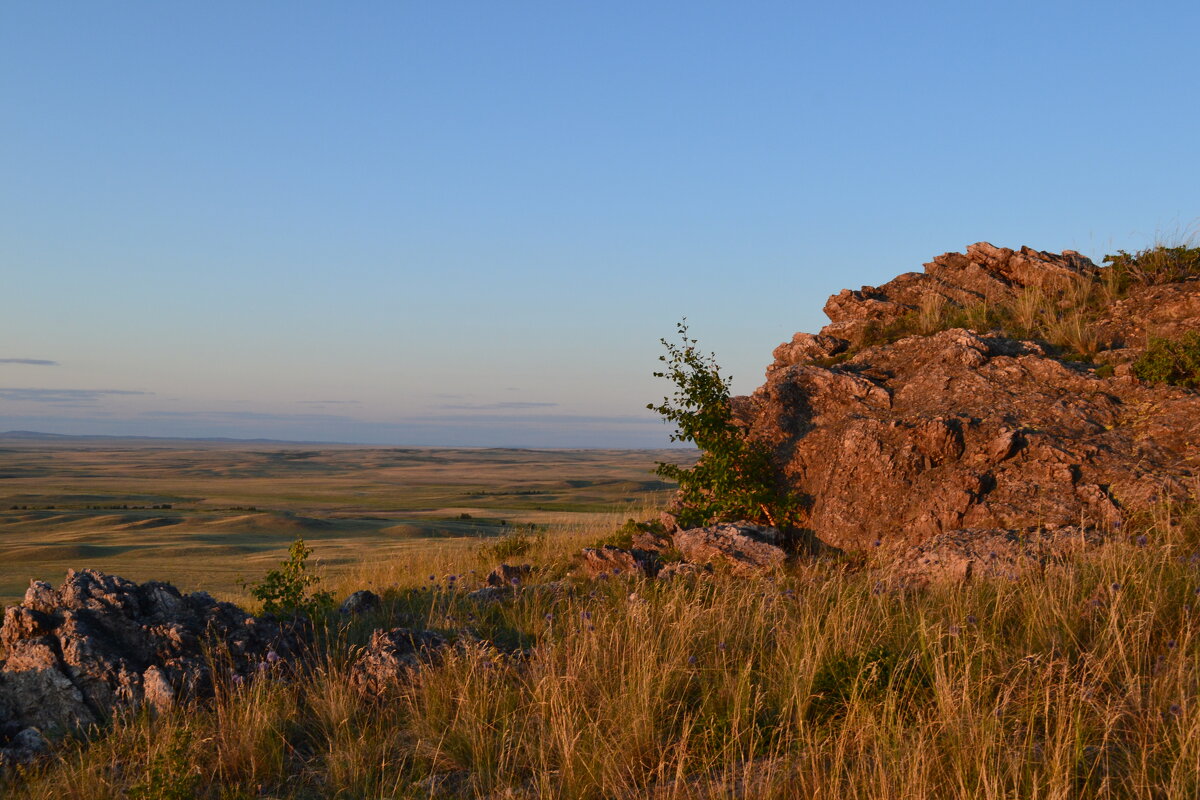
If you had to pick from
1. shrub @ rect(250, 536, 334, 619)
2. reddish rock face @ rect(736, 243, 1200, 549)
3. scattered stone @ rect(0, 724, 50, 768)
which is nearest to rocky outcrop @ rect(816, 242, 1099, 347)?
reddish rock face @ rect(736, 243, 1200, 549)

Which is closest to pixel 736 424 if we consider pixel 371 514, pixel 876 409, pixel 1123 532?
pixel 876 409

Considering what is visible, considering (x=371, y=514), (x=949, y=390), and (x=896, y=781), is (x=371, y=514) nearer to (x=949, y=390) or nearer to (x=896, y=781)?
(x=949, y=390)

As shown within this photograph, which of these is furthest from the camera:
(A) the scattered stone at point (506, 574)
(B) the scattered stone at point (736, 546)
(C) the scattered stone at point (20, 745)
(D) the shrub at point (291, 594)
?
(A) the scattered stone at point (506, 574)

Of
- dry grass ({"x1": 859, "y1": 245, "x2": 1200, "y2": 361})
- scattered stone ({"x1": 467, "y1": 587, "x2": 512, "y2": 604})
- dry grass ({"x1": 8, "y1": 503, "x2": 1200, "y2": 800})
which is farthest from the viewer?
dry grass ({"x1": 859, "y1": 245, "x2": 1200, "y2": 361})

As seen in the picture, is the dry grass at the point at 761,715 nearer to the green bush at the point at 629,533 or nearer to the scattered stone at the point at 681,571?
the scattered stone at the point at 681,571

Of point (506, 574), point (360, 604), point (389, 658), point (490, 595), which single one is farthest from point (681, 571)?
point (389, 658)

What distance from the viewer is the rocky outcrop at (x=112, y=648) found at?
6551mm

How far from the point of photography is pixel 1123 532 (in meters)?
9.25

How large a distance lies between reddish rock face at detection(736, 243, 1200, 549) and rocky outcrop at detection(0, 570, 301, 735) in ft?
23.5

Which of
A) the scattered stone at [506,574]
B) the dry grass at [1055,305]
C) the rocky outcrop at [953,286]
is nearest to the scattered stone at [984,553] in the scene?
the scattered stone at [506,574]

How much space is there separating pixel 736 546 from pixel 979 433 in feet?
11.4

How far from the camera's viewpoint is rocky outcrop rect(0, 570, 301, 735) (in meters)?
6.55

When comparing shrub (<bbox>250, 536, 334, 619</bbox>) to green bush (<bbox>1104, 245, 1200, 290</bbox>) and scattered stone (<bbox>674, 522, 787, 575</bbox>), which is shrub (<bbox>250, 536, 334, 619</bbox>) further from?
green bush (<bbox>1104, 245, 1200, 290</bbox>)

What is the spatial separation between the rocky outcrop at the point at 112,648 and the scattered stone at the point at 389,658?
0.77 metres
